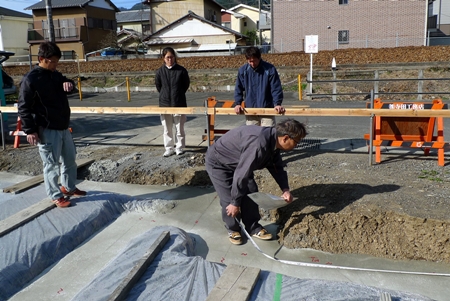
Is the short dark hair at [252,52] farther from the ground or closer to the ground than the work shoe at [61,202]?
farther from the ground

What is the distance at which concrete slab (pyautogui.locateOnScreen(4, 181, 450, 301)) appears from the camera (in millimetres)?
3463

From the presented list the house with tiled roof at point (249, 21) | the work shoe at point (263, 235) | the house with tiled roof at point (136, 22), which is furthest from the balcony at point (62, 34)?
the work shoe at point (263, 235)

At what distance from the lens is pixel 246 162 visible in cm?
347

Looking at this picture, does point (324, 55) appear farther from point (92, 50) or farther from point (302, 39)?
point (92, 50)

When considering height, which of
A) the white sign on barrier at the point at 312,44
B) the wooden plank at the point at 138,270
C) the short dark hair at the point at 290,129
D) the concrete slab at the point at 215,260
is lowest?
the concrete slab at the point at 215,260

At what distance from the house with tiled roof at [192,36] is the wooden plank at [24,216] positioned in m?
32.1

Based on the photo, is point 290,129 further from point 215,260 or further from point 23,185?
point 23,185

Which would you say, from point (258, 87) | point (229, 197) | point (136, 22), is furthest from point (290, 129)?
point (136, 22)

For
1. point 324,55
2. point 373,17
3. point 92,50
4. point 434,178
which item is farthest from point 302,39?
point 434,178

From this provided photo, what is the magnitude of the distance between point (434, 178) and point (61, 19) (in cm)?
3917

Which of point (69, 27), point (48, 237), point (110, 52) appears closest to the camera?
point (48, 237)

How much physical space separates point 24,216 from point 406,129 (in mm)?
5498

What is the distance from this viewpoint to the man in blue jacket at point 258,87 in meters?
5.83

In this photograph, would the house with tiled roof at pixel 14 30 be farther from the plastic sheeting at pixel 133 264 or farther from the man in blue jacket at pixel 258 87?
the plastic sheeting at pixel 133 264
